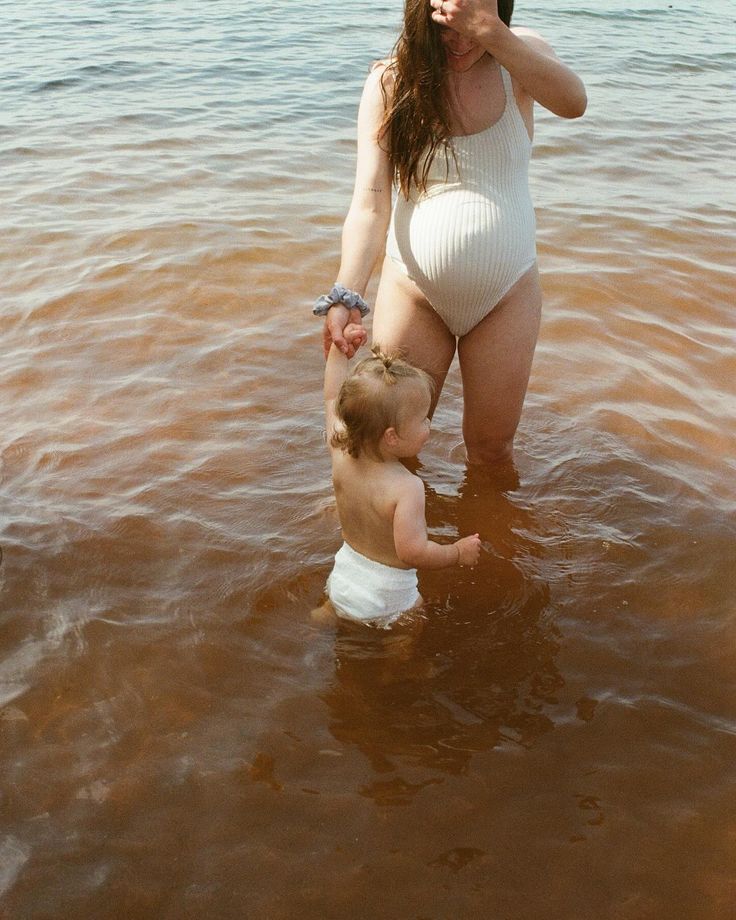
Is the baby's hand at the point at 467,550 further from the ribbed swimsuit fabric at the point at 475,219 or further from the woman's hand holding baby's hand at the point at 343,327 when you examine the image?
the ribbed swimsuit fabric at the point at 475,219

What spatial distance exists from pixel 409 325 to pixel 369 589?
1.07 metres

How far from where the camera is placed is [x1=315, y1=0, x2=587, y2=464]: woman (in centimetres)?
329

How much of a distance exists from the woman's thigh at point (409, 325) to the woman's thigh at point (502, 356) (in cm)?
11

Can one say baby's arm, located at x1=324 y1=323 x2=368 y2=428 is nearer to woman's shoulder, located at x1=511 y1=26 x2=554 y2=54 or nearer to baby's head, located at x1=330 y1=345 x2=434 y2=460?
baby's head, located at x1=330 y1=345 x2=434 y2=460

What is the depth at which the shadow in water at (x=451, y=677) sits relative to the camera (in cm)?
292

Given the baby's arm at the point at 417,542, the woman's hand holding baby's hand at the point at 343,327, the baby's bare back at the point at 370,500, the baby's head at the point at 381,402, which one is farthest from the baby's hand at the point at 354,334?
the baby's arm at the point at 417,542

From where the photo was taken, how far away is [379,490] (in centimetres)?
312

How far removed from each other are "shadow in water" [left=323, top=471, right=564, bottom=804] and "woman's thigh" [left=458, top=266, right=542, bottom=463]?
586mm

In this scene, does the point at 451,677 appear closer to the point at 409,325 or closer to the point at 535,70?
the point at 409,325

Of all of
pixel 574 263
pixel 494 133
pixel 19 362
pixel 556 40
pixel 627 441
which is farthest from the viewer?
pixel 556 40

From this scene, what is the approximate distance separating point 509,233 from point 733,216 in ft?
15.6

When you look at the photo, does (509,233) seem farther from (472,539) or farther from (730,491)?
(730,491)

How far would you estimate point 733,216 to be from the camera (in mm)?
7434

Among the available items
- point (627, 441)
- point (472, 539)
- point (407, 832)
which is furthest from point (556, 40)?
point (407, 832)
